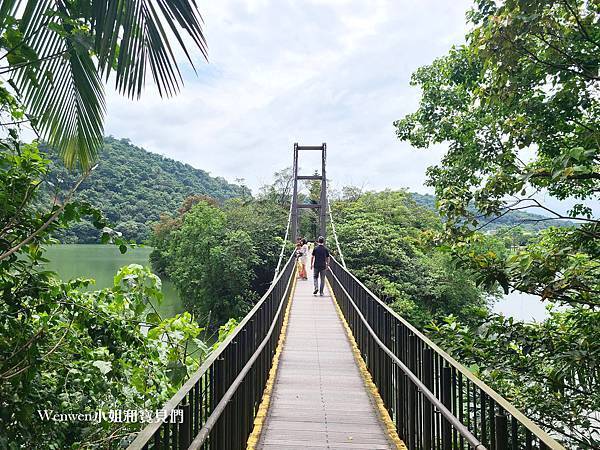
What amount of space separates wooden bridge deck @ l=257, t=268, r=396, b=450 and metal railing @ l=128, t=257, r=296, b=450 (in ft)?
0.83

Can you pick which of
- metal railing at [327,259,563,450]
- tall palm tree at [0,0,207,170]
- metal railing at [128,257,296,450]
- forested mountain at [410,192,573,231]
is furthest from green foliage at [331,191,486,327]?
tall palm tree at [0,0,207,170]

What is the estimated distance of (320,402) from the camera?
4.02 m

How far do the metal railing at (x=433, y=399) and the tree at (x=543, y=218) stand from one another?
0.73 metres

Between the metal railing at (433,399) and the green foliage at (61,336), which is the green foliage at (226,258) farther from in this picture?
the green foliage at (61,336)

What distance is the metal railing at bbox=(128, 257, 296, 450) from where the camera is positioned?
1.61 m

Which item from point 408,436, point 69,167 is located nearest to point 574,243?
point 408,436

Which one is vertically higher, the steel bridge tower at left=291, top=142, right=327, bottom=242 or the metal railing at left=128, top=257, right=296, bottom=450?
the steel bridge tower at left=291, top=142, right=327, bottom=242

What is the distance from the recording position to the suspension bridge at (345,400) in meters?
1.83

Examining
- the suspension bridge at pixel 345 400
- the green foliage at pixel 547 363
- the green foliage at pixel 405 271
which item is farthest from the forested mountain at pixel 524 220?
the green foliage at pixel 405 271

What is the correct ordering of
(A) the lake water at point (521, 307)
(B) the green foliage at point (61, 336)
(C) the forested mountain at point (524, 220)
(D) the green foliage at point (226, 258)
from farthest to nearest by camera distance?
(D) the green foliage at point (226, 258)
(A) the lake water at point (521, 307)
(C) the forested mountain at point (524, 220)
(B) the green foliage at point (61, 336)

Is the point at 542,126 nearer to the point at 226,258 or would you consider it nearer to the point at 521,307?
the point at 226,258

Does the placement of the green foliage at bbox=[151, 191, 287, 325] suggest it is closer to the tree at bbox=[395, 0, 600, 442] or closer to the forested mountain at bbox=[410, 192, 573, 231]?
the forested mountain at bbox=[410, 192, 573, 231]

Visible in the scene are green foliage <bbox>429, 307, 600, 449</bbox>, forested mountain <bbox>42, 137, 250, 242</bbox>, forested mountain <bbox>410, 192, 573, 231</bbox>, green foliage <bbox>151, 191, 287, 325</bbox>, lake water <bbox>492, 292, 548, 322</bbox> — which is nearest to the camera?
forested mountain <bbox>42, 137, 250, 242</bbox>

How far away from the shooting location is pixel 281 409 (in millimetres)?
3848
